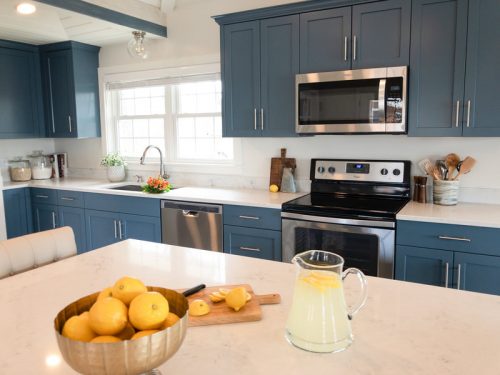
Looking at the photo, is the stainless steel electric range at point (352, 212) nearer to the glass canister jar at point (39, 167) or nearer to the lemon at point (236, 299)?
the lemon at point (236, 299)

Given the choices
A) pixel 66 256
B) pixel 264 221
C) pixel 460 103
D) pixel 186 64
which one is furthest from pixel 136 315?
pixel 186 64

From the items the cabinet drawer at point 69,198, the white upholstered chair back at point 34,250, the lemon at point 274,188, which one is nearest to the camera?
the white upholstered chair back at point 34,250

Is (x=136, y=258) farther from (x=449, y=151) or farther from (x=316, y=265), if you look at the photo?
(x=449, y=151)

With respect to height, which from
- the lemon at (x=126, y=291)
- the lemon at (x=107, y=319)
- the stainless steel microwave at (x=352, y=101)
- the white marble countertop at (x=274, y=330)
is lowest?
the white marble countertop at (x=274, y=330)

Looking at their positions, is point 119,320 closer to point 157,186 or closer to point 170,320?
point 170,320

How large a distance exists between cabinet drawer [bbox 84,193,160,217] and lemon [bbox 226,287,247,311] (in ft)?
7.99

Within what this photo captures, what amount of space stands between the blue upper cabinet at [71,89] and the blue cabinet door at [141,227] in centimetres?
130

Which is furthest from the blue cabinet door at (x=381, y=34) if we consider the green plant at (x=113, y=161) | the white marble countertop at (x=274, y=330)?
the green plant at (x=113, y=161)

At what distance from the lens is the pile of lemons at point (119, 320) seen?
79cm

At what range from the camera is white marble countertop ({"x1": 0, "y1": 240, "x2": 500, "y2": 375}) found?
929 mm

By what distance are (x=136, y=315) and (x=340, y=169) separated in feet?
8.67

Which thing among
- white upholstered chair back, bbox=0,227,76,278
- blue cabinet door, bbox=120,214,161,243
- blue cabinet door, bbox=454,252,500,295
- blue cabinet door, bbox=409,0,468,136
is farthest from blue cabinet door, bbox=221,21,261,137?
white upholstered chair back, bbox=0,227,76,278

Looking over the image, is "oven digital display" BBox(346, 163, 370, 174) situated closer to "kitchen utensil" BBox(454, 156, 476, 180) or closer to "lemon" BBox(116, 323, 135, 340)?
"kitchen utensil" BBox(454, 156, 476, 180)

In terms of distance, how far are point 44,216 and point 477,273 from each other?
388 cm
